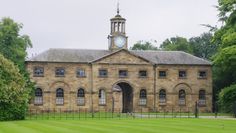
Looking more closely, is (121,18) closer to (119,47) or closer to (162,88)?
(119,47)

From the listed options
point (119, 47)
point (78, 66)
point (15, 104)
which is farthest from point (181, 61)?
point (15, 104)

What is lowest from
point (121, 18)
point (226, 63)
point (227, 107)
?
point (227, 107)

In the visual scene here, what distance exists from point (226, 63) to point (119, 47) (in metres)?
17.7

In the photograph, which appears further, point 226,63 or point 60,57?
point 60,57

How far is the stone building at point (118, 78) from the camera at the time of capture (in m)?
68.2

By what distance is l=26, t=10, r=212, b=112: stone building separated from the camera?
68250 millimetres

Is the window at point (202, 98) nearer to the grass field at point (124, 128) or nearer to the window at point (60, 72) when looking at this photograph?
the window at point (60, 72)

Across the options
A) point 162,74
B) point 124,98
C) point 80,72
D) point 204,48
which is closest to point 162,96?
point 162,74

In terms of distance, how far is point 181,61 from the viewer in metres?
71.8

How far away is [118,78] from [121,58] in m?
2.50

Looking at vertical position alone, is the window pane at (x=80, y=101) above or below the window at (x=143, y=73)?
below

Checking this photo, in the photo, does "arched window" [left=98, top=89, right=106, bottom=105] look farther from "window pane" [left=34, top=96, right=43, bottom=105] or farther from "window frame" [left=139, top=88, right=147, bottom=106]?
"window pane" [left=34, top=96, right=43, bottom=105]

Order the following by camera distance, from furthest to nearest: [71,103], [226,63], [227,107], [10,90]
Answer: [71,103] → [227,107] → [226,63] → [10,90]

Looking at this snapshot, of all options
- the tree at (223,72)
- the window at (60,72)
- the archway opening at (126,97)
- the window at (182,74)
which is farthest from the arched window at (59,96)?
the tree at (223,72)
